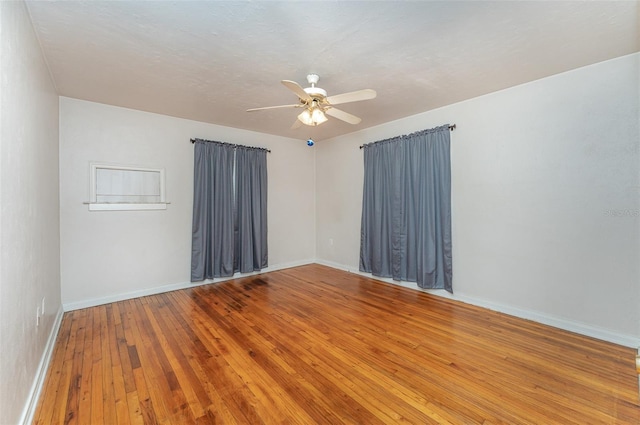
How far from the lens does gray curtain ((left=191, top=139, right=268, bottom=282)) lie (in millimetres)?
4246

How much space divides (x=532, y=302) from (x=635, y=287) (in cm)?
82

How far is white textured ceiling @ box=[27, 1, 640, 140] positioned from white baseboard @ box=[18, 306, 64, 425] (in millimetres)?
2540

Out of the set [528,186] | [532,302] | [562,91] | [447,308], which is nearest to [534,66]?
[562,91]

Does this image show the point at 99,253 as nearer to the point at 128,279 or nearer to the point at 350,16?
the point at 128,279

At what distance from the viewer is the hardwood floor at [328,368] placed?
172 centimetres

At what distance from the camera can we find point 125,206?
146 inches

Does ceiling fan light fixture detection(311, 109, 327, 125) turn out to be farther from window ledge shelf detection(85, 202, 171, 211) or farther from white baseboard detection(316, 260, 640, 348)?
white baseboard detection(316, 260, 640, 348)

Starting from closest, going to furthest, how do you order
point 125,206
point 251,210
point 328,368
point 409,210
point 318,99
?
1. point 328,368
2. point 318,99
3. point 125,206
4. point 409,210
5. point 251,210

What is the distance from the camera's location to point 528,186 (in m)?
3.04

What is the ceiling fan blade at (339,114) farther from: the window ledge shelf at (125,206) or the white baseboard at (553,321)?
the window ledge shelf at (125,206)

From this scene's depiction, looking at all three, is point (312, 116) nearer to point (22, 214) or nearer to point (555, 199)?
point (22, 214)

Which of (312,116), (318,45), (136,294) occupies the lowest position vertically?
(136,294)

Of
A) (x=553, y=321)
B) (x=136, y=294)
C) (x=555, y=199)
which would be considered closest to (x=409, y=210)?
(x=555, y=199)

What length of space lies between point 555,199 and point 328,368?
9.47ft
